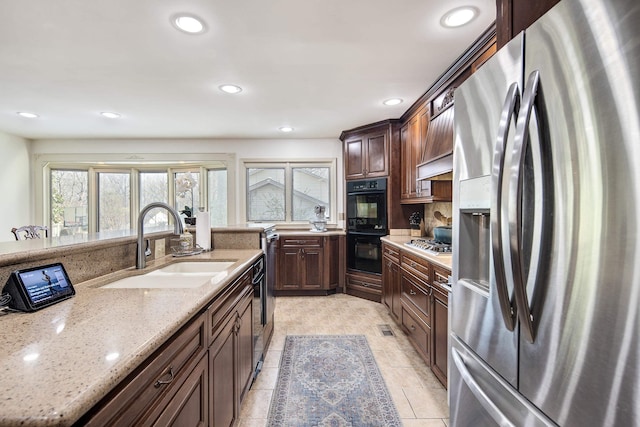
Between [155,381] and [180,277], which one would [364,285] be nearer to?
[180,277]

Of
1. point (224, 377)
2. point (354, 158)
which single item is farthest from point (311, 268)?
point (224, 377)

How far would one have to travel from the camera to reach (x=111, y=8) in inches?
63.1

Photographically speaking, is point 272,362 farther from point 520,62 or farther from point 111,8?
point 111,8

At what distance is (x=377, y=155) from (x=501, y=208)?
312cm

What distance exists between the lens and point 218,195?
4801 mm

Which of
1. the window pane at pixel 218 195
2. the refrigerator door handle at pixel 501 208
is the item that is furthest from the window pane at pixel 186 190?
the refrigerator door handle at pixel 501 208

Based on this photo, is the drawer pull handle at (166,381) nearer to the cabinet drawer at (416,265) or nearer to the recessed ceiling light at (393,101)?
the cabinet drawer at (416,265)

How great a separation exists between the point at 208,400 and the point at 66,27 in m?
2.35

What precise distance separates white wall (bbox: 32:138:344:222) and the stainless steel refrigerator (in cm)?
374

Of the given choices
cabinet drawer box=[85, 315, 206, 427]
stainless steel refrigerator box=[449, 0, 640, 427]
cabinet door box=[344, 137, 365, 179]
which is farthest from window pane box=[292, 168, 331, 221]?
stainless steel refrigerator box=[449, 0, 640, 427]

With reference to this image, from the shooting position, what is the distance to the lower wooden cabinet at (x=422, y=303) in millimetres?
1815

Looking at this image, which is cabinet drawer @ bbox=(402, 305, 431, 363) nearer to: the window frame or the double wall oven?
the double wall oven

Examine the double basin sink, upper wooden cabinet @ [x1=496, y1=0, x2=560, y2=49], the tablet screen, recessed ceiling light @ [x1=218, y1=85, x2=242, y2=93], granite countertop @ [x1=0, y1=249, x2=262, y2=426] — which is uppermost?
recessed ceiling light @ [x1=218, y1=85, x2=242, y2=93]

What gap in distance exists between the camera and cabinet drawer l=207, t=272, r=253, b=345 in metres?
1.14
